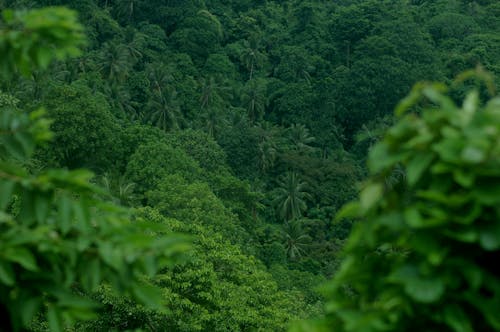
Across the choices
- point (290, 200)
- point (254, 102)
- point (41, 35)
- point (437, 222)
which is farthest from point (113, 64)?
point (437, 222)

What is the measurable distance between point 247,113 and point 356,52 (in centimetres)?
949

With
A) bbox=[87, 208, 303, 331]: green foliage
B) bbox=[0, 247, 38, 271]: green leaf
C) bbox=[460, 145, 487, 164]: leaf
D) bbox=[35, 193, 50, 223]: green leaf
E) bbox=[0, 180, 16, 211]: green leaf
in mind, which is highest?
bbox=[460, 145, 487, 164]: leaf

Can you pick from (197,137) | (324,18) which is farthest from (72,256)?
(324,18)

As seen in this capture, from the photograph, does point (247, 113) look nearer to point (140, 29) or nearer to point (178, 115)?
point (178, 115)

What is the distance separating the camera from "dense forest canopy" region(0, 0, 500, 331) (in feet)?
4.91

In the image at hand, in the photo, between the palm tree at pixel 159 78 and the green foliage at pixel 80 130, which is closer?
the green foliage at pixel 80 130

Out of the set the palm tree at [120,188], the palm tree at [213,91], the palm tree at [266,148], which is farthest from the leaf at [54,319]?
the palm tree at [213,91]

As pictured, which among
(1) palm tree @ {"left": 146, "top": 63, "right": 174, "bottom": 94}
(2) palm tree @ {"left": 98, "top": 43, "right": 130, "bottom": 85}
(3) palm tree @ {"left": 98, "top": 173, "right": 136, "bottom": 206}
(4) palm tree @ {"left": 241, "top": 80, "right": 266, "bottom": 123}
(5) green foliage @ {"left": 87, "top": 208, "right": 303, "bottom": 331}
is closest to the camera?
(5) green foliage @ {"left": 87, "top": 208, "right": 303, "bottom": 331}

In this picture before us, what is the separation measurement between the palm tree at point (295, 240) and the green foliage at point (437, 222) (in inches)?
1065

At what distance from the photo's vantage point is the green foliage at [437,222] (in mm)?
1392

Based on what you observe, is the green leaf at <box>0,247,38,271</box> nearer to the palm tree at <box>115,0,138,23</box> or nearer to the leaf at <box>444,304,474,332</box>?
the leaf at <box>444,304,474,332</box>

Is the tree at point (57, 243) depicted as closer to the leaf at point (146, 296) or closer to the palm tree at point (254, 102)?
the leaf at point (146, 296)

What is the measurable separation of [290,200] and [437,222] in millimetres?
30610

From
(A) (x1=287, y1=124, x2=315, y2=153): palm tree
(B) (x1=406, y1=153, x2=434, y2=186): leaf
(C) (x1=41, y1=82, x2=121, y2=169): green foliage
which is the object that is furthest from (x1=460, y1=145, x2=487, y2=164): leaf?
(A) (x1=287, y1=124, x2=315, y2=153): palm tree
